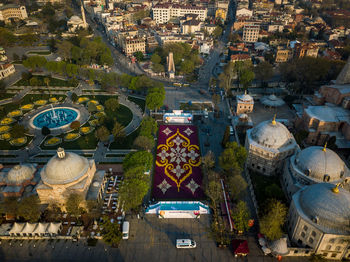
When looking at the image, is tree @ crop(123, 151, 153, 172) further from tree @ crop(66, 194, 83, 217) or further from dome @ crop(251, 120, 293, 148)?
dome @ crop(251, 120, 293, 148)

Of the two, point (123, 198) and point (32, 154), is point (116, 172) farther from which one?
point (32, 154)

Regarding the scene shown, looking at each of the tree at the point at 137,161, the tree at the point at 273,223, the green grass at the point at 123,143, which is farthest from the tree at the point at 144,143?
the tree at the point at 273,223

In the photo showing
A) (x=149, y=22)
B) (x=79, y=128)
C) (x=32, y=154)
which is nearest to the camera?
(x=32, y=154)

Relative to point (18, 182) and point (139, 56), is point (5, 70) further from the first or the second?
point (18, 182)

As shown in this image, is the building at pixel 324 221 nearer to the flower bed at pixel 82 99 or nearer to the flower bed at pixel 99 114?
the flower bed at pixel 99 114

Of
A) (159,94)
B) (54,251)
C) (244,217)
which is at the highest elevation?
(159,94)

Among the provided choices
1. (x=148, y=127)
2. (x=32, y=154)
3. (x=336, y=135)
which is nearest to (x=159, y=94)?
(x=148, y=127)

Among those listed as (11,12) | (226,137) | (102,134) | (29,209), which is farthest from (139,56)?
(11,12)

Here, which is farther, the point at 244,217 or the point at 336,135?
the point at 336,135
